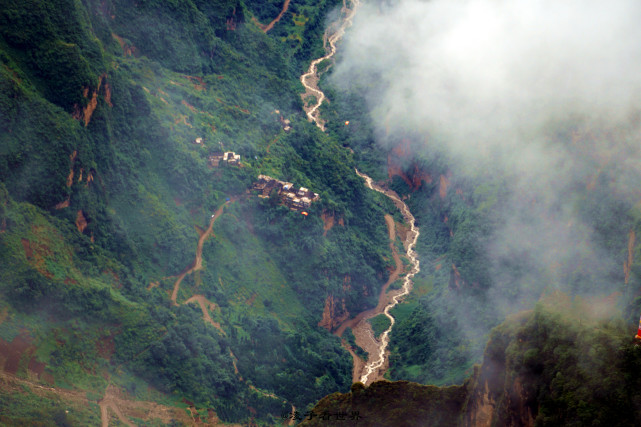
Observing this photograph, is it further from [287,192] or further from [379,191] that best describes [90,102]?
[379,191]

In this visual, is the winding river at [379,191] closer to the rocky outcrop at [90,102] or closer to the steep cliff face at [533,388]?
the steep cliff face at [533,388]

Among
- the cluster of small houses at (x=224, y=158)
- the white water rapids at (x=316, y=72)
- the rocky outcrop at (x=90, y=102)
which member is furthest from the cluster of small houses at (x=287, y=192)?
the white water rapids at (x=316, y=72)

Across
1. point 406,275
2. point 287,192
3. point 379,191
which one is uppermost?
point 379,191

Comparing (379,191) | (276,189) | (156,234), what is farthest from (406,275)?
(156,234)

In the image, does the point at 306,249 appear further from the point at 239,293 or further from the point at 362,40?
the point at 362,40

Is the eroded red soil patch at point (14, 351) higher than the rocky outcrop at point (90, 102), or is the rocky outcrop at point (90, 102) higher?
the rocky outcrop at point (90, 102)

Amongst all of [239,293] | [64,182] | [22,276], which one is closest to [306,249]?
[239,293]
